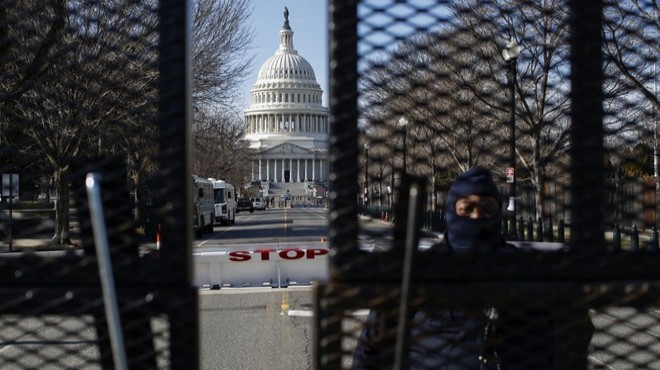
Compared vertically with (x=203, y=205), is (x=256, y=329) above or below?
below

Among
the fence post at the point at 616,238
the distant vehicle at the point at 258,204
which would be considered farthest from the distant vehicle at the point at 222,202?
the fence post at the point at 616,238

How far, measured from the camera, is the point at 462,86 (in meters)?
2.01

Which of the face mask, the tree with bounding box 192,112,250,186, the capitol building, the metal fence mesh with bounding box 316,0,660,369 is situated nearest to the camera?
the metal fence mesh with bounding box 316,0,660,369

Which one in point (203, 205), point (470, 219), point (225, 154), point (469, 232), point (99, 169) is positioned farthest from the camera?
point (225, 154)

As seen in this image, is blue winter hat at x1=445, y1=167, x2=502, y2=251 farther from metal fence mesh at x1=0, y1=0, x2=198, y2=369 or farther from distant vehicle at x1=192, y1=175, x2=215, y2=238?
distant vehicle at x1=192, y1=175, x2=215, y2=238

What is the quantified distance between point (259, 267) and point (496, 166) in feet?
51.3

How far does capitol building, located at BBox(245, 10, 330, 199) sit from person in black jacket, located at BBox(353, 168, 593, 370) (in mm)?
99144

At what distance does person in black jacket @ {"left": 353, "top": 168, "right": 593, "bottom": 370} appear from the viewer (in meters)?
1.74

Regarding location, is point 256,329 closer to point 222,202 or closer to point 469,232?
point 469,232

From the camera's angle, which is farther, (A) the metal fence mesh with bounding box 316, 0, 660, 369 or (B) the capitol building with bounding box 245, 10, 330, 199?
(B) the capitol building with bounding box 245, 10, 330, 199

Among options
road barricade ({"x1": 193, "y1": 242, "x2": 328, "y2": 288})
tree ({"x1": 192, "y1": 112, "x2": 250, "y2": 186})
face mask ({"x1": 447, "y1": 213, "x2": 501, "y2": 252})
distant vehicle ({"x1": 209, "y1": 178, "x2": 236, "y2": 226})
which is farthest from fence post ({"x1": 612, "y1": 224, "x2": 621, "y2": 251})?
distant vehicle ({"x1": 209, "y1": 178, "x2": 236, "y2": 226})

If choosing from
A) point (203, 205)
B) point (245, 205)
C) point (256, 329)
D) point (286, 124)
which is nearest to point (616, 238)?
point (256, 329)

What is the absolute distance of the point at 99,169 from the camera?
71.1 inches

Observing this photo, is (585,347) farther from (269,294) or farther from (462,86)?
(269,294)
